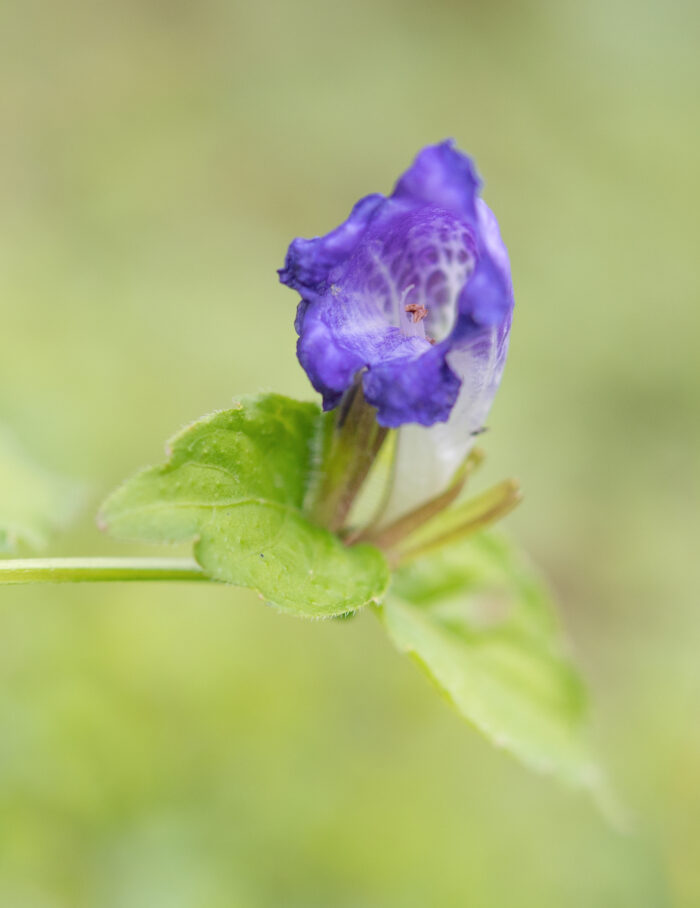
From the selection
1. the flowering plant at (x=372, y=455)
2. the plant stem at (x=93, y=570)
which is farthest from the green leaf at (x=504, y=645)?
the plant stem at (x=93, y=570)

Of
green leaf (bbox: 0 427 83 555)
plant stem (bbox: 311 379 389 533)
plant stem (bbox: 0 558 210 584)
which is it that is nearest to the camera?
plant stem (bbox: 0 558 210 584)

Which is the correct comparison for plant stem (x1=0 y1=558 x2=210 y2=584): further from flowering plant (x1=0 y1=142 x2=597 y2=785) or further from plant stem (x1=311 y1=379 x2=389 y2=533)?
plant stem (x1=311 y1=379 x2=389 y2=533)

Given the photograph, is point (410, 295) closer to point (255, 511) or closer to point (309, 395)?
point (255, 511)

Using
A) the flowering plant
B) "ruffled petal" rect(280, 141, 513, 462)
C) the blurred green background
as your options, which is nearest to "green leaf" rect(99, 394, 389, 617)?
the flowering plant

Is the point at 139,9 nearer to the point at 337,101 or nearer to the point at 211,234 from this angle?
the point at 337,101

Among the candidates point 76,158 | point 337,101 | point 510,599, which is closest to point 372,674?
point 510,599

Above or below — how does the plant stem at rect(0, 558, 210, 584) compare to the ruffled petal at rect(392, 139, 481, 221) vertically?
below

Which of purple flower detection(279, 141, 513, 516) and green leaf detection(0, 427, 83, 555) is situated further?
green leaf detection(0, 427, 83, 555)

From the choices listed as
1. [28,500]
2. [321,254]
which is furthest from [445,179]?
[28,500]
